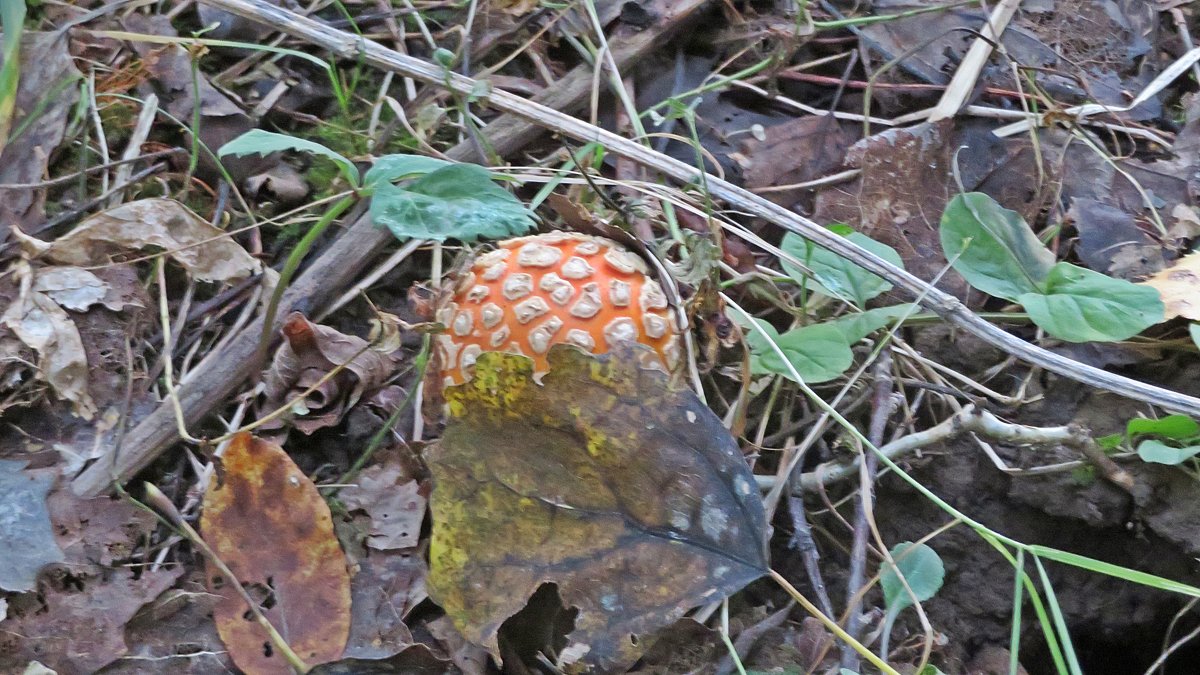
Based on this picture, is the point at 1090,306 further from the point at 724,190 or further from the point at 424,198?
the point at 424,198

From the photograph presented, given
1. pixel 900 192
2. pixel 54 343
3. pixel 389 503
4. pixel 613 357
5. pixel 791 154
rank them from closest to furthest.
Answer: pixel 613 357
pixel 389 503
pixel 54 343
pixel 900 192
pixel 791 154

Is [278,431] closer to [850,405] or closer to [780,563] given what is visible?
[780,563]

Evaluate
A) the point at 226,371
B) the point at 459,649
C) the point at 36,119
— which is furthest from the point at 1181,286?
the point at 36,119

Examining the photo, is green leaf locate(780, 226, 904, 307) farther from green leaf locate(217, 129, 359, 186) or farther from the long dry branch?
green leaf locate(217, 129, 359, 186)

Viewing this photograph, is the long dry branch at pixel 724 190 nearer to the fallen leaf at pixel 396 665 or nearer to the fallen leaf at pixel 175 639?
the fallen leaf at pixel 396 665

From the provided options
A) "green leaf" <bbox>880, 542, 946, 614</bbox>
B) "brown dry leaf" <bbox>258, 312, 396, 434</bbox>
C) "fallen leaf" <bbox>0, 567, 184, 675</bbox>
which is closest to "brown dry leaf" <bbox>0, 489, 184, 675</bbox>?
"fallen leaf" <bbox>0, 567, 184, 675</bbox>

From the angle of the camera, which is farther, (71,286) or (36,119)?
(36,119)
